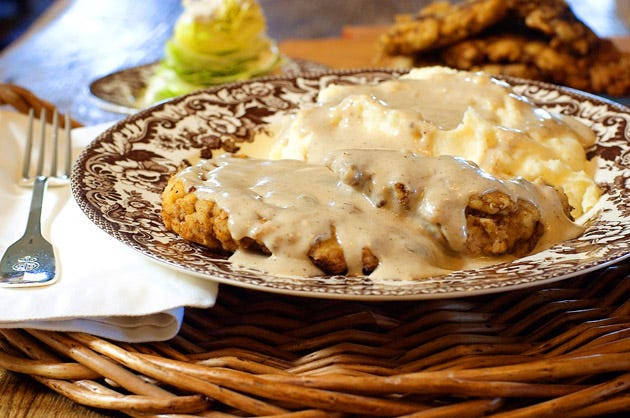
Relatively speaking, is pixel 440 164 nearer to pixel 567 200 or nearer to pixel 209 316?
pixel 567 200

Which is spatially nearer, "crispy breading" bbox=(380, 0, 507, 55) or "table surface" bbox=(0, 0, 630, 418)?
"crispy breading" bbox=(380, 0, 507, 55)

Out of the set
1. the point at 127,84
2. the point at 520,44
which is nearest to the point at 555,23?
the point at 520,44

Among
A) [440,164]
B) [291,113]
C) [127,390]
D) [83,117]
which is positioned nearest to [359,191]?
[440,164]

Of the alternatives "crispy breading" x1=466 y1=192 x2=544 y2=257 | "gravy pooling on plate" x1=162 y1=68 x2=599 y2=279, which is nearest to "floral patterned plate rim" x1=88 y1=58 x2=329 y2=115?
"gravy pooling on plate" x1=162 y1=68 x2=599 y2=279

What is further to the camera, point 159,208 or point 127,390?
point 159,208

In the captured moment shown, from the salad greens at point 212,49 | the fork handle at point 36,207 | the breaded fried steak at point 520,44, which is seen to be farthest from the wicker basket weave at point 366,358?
the salad greens at point 212,49

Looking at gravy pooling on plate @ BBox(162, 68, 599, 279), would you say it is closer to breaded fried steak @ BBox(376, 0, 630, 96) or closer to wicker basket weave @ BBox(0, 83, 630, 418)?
wicker basket weave @ BBox(0, 83, 630, 418)

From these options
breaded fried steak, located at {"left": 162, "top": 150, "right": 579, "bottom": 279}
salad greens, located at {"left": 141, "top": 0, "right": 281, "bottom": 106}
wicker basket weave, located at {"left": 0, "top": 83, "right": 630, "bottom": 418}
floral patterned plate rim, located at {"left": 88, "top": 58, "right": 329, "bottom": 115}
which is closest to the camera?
wicker basket weave, located at {"left": 0, "top": 83, "right": 630, "bottom": 418}

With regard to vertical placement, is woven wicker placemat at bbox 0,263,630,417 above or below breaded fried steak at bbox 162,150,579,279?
below
